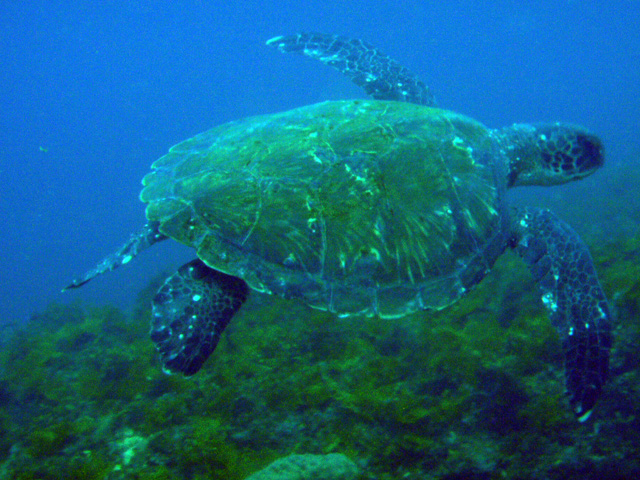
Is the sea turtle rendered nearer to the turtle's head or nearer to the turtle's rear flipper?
the turtle's rear flipper

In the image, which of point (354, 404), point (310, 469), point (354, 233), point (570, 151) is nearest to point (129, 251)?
point (354, 233)

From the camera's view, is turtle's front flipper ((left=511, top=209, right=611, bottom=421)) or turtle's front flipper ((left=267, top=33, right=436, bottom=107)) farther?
turtle's front flipper ((left=267, top=33, right=436, bottom=107))

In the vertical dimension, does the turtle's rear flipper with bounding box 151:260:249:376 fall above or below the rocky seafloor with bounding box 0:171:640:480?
above

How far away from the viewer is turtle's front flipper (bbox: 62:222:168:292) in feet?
12.3

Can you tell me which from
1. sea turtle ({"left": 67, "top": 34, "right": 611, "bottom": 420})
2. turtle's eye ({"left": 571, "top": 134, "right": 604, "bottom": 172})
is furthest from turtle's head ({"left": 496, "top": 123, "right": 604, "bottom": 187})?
sea turtle ({"left": 67, "top": 34, "right": 611, "bottom": 420})

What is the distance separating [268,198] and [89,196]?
6616 centimetres

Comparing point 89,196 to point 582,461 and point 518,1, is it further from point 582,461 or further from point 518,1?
point 518,1

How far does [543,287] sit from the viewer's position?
365 cm

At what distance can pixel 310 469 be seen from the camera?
2.75 metres

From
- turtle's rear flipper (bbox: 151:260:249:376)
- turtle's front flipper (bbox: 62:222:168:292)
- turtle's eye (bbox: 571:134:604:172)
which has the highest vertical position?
turtle's front flipper (bbox: 62:222:168:292)

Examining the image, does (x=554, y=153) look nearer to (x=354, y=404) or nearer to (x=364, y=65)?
(x=364, y=65)

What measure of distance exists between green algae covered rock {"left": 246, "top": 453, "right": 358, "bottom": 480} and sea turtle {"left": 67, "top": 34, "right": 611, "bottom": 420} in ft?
3.50

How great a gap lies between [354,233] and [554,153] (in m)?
3.63

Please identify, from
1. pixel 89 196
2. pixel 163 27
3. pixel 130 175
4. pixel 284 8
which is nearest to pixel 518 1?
pixel 284 8
